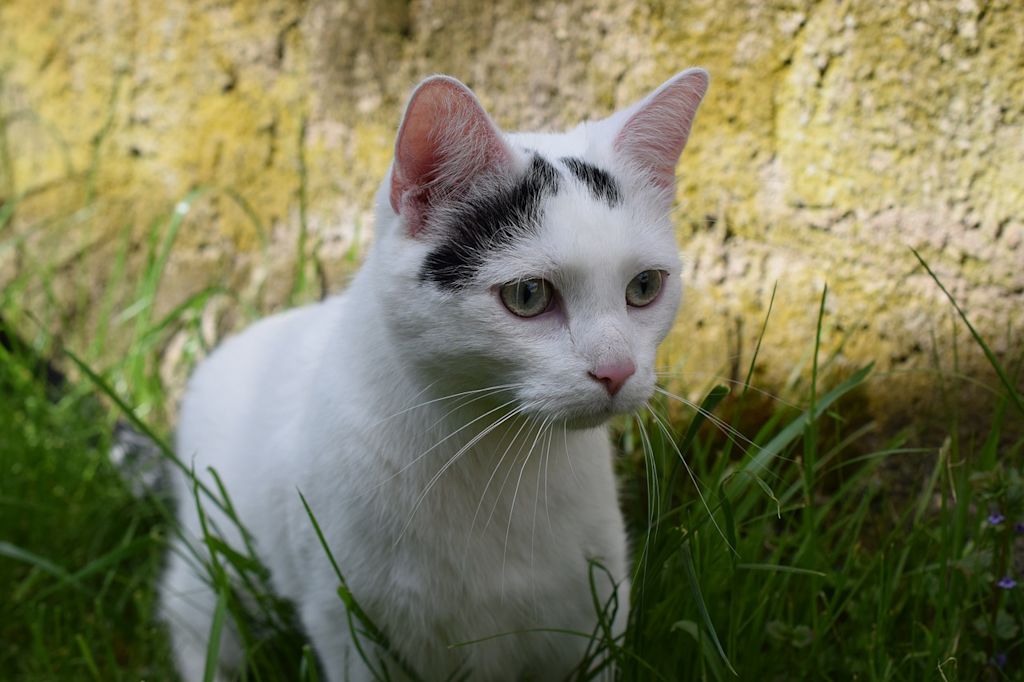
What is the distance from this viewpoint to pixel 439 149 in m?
1.66

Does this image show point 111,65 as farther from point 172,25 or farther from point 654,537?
point 654,537

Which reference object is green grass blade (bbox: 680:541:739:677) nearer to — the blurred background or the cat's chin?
the blurred background

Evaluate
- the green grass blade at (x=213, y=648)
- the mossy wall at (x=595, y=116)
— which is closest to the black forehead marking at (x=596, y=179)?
the mossy wall at (x=595, y=116)

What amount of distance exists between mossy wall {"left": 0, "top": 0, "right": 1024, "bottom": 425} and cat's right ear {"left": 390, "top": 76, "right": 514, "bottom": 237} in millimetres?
1108

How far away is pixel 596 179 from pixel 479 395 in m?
0.45

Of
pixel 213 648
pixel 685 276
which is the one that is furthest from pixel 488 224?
pixel 685 276

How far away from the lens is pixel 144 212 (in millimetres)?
3529

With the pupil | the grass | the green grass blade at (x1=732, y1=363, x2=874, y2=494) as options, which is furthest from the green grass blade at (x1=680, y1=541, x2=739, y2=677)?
the pupil

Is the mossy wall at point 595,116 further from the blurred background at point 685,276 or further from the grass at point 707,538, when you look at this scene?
the grass at point 707,538

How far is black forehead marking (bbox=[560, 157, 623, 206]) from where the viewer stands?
170 centimetres

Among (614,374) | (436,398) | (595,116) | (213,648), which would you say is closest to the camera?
(614,374)

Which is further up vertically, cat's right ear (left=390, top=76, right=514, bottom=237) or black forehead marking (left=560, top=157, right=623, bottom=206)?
cat's right ear (left=390, top=76, right=514, bottom=237)

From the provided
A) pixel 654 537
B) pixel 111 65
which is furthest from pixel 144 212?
pixel 654 537

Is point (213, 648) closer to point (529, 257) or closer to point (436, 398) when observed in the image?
point (436, 398)
